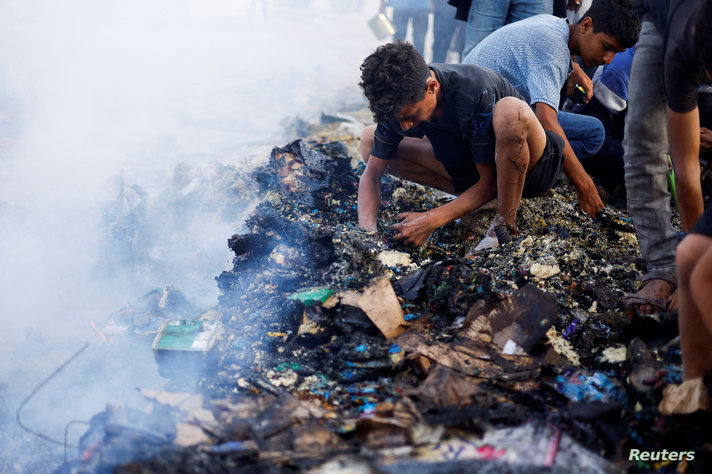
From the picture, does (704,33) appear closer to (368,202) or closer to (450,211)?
(450,211)

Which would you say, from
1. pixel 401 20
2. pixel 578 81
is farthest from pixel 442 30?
pixel 578 81

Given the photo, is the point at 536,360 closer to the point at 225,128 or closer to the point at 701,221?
the point at 701,221

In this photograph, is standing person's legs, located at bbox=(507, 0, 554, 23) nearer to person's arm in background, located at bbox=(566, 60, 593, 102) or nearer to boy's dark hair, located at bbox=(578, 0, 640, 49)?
person's arm in background, located at bbox=(566, 60, 593, 102)

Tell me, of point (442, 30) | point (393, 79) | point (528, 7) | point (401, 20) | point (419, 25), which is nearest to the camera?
point (393, 79)

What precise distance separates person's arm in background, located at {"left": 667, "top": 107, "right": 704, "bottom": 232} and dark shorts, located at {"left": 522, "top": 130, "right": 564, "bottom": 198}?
0.81m

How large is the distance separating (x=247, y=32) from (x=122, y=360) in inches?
442

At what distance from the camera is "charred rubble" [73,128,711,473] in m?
1.52

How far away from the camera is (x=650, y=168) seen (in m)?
2.49

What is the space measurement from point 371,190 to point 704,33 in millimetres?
1930

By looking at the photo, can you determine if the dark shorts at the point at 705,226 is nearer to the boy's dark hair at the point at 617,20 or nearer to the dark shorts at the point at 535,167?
the dark shorts at the point at 535,167

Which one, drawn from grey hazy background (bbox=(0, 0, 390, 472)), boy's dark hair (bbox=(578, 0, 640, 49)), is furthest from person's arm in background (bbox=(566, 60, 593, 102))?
grey hazy background (bbox=(0, 0, 390, 472))

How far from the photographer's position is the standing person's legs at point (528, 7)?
3.95 m

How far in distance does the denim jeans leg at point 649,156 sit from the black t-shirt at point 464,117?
0.70 m

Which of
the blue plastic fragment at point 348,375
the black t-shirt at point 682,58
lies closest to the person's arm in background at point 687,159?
the black t-shirt at point 682,58
